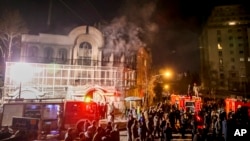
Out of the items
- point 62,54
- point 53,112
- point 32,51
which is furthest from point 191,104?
point 32,51

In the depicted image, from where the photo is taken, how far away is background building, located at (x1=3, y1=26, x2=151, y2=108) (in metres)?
29.5

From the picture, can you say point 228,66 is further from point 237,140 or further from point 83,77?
point 237,140

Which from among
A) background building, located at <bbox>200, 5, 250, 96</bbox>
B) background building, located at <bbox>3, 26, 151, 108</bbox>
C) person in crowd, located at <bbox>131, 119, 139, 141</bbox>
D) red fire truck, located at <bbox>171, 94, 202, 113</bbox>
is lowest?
person in crowd, located at <bbox>131, 119, 139, 141</bbox>

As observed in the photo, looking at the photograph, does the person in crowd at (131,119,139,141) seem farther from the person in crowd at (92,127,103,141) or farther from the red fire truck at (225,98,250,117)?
the red fire truck at (225,98,250,117)

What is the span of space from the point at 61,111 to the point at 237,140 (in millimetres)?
13011

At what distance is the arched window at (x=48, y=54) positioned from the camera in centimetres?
3217

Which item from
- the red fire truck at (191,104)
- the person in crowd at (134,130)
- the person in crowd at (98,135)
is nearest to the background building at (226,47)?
the red fire truck at (191,104)

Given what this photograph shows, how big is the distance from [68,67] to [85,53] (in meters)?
3.65

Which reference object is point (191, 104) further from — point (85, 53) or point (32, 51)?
point (32, 51)

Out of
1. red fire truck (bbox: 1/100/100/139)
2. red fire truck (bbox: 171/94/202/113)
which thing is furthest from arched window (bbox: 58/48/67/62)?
red fire truck (bbox: 171/94/202/113)

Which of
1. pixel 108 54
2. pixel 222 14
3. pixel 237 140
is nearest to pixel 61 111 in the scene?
pixel 237 140

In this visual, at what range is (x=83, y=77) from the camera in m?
32.6

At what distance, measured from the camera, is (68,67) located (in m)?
31.9

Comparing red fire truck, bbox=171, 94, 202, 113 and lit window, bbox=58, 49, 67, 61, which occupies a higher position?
lit window, bbox=58, 49, 67, 61
